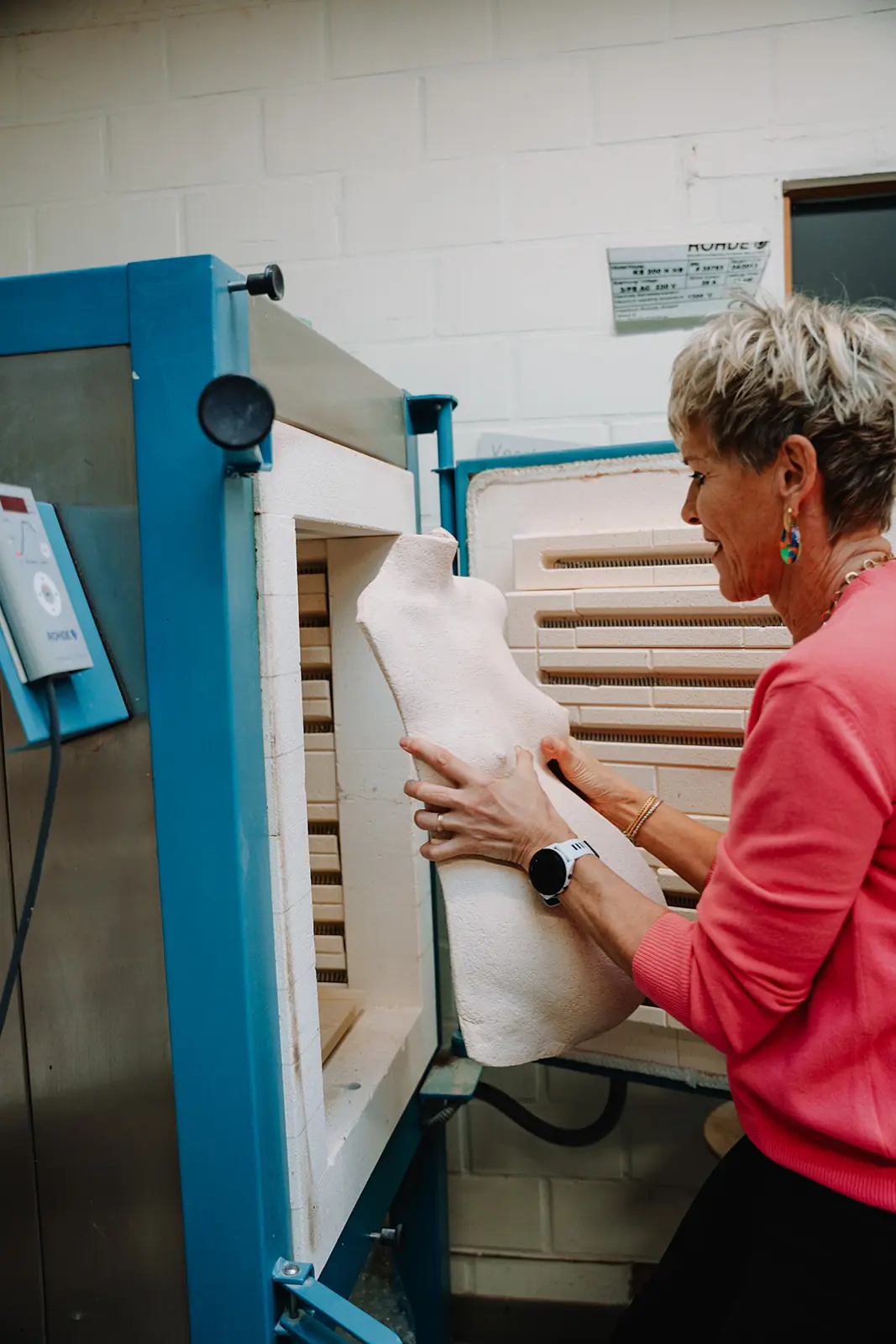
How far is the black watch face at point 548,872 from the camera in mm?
1049

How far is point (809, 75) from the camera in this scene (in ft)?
5.53

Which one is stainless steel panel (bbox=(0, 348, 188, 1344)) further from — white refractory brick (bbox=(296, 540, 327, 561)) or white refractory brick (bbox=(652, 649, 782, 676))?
white refractory brick (bbox=(652, 649, 782, 676))

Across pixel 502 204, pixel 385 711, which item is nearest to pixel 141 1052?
pixel 385 711

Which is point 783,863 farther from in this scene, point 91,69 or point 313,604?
point 91,69

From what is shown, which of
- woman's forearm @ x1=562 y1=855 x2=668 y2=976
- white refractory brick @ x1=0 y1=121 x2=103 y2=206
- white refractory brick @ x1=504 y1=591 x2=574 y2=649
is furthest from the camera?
white refractory brick @ x1=0 y1=121 x2=103 y2=206

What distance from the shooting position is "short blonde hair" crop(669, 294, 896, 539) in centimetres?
98

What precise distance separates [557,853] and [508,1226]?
4.24ft

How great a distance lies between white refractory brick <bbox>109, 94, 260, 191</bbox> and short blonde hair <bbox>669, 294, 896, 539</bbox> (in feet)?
3.95

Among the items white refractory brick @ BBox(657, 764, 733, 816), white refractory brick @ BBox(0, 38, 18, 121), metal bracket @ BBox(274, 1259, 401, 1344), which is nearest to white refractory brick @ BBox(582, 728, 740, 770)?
white refractory brick @ BBox(657, 764, 733, 816)

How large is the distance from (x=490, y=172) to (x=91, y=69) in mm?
777

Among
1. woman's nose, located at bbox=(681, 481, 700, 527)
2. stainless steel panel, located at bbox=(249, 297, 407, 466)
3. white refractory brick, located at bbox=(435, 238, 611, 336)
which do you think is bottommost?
woman's nose, located at bbox=(681, 481, 700, 527)

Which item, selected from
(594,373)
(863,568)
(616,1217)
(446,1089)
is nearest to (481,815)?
(863,568)

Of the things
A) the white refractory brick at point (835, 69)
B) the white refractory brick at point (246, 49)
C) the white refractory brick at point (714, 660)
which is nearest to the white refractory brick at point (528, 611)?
the white refractory brick at point (714, 660)

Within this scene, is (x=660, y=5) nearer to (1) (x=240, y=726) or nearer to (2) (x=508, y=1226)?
(1) (x=240, y=726)
